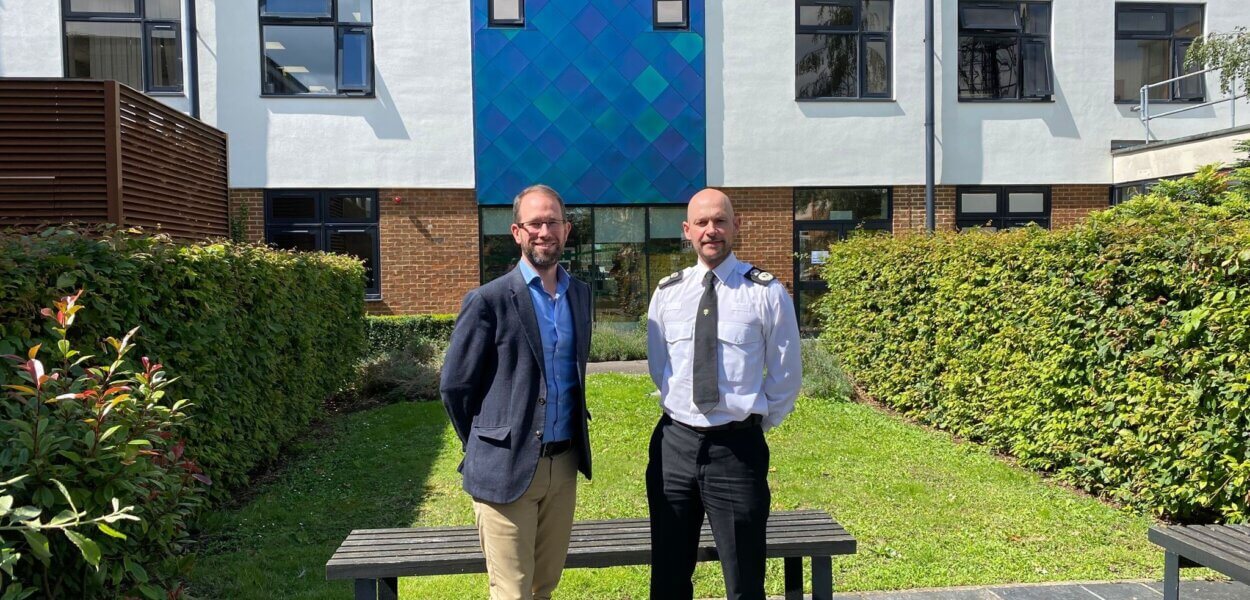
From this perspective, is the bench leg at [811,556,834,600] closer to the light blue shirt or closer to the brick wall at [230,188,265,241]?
the light blue shirt

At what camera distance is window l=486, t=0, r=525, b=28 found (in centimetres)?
1443

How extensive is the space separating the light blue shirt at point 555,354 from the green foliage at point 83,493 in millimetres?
1109

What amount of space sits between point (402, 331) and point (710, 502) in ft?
34.8

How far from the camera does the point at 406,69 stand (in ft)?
46.9

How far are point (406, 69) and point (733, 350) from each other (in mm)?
12464

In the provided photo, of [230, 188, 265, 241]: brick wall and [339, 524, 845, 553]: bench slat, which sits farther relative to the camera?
[230, 188, 265, 241]: brick wall

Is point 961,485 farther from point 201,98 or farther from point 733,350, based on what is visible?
point 201,98

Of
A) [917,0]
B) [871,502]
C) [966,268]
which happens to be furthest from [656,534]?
[917,0]

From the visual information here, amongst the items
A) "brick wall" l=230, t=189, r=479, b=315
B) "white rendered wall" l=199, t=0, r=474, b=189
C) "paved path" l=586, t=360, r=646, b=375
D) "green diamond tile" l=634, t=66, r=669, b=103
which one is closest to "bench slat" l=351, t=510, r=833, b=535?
"paved path" l=586, t=360, r=646, b=375

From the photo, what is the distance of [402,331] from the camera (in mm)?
13062

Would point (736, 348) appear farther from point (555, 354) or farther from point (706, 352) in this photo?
point (555, 354)

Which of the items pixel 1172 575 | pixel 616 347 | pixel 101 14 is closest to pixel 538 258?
pixel 1172 575

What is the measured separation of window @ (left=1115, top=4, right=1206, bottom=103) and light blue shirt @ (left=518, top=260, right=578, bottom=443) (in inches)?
631

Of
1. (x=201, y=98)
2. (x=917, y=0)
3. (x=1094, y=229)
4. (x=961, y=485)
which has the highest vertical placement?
(x=917, y=0)
